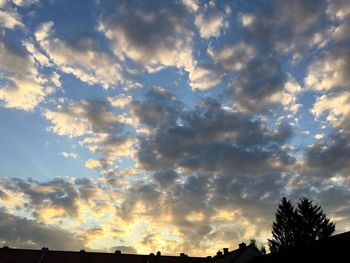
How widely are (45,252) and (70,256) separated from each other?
3.99 metres

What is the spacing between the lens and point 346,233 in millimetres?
28453

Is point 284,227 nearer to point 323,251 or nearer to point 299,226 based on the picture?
point 299,226

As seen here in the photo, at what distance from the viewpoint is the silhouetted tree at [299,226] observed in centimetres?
6238

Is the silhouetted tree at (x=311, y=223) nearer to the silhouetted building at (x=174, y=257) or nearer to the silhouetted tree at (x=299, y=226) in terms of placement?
the silhouetted tree at (x=299, y=226)

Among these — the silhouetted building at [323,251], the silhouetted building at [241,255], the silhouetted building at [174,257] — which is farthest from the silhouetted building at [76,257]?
the silhouetted building at [323,251]

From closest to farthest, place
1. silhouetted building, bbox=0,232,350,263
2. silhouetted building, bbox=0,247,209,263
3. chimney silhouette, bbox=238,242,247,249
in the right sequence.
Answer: silhouetted building, bbox=0,232,350,263
chimney silhouette, bbox=238,242,247,249
silhouetted building, bbox=0,247,209,263

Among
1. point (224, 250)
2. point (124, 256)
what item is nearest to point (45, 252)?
point (124, 256)

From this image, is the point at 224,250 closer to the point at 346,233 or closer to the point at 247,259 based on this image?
the point at 247,259

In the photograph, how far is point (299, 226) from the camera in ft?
211

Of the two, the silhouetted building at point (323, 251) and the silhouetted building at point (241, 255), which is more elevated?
the silhouetted building at point (241, 255)

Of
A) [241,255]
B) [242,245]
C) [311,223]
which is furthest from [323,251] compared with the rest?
[311,223]

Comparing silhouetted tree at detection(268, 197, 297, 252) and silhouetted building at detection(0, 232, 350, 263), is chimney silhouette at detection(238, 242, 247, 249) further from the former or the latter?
silhouetted tree at detection(268, 197, 297, 252)

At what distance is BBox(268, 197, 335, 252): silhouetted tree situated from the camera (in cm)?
6238

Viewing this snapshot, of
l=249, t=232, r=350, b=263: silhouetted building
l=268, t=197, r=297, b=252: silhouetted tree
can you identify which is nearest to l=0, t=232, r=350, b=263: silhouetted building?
l=249, t=232, r=350, b=263: silhouetted building
